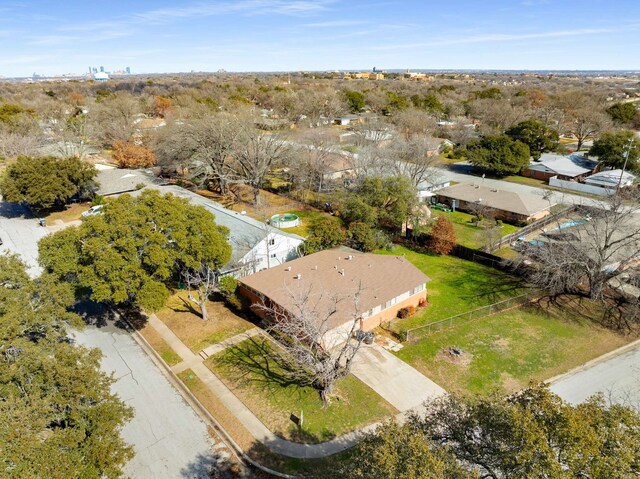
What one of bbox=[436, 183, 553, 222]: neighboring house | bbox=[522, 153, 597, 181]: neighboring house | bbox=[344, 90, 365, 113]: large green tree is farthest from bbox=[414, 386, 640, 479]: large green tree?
bbox=[344, 90, 365, 113]: large green tree

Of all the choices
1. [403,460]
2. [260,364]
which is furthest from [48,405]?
[403,460]

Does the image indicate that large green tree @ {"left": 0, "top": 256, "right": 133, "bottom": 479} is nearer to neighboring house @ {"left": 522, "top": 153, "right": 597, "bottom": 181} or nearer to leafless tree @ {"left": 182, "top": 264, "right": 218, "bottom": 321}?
leafless tree @ {"left": 182, "top": 264, "right": 218, "bottom": 321}

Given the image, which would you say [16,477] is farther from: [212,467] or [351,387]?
[351,387]

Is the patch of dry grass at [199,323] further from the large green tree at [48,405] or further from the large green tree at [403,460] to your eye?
the large green tree at [403,460]

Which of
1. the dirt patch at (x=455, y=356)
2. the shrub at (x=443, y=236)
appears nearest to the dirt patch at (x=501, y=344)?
the dirt patch at (x=455, y=356)

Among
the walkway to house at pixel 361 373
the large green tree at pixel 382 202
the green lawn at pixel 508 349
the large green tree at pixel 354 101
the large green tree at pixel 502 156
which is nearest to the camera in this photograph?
the walkway to house at pixel 361 373
